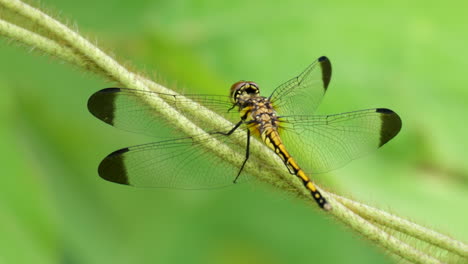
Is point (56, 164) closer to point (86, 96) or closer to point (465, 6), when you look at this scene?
point (86, 96)

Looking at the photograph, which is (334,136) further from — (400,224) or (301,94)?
(400,224)

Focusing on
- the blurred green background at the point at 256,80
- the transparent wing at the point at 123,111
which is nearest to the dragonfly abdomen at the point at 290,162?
the transparent wing at the point at 123,111

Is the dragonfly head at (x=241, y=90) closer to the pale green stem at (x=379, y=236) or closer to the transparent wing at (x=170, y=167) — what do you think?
the transparent wing at (x=170, y=167)

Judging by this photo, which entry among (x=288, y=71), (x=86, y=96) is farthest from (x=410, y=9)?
(x=86, y=96)

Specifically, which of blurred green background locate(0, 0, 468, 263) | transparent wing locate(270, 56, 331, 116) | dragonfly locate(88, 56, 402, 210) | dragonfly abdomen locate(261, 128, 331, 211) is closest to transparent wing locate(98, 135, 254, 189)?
dragonfly locate(88, 56, 402, 210)

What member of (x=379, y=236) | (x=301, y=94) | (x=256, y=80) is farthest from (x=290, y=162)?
(x=256, y=80)

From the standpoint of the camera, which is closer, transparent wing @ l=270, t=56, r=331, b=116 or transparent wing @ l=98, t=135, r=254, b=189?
transparent wing @ l=98, t=135, r=254, b=189

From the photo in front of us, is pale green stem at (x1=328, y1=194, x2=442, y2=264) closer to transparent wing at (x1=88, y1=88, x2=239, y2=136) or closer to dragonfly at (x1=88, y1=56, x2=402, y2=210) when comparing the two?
dragonfly at (x1=88, y1=56, x2=402, y2=210)

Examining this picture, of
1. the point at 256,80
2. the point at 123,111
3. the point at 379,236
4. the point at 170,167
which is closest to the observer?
the point at 379,236
